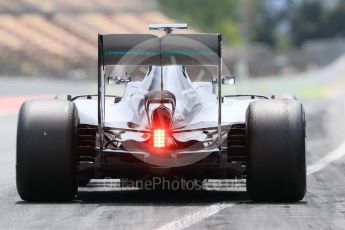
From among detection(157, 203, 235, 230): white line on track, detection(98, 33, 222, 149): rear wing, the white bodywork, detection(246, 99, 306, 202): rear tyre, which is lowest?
detection(157, 203, 235, 230): white line on track

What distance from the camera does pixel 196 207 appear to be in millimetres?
12117

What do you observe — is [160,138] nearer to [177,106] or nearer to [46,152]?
[177,106]

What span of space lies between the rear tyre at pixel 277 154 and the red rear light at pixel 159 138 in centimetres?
84

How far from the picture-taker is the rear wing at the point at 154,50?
12.8m

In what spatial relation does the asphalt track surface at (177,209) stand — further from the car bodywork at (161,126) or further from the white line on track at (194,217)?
the car bodywork at (161,126)

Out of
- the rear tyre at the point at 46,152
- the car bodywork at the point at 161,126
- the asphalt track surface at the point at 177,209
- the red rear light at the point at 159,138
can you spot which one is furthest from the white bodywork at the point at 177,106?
the asphalt track surface at the point at 177,209

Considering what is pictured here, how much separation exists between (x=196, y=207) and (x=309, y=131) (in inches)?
611

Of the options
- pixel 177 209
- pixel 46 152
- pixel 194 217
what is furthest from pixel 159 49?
pixel 194 217

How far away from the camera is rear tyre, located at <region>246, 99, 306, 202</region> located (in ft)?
40.1

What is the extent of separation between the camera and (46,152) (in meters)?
12.3

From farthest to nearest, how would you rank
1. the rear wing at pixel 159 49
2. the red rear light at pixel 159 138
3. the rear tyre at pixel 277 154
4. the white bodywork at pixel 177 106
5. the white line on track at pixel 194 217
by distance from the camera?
the rear wing at pixel 159 49 < the white bodywork at pixel 177 106 < the red rear light at pixel 159 138 < the rear tyre at pixel 277 154 < the white line on track at pixel 194 217

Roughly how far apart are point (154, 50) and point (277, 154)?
1.88 metres

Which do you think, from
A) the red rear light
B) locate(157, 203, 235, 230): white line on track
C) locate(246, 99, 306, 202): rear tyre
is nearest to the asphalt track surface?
locate(157, 203, 235, 230): white line on track

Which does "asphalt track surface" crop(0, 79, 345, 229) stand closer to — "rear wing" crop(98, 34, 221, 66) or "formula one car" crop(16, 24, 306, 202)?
"formula one car" crop(16, 24, 306, 202)
